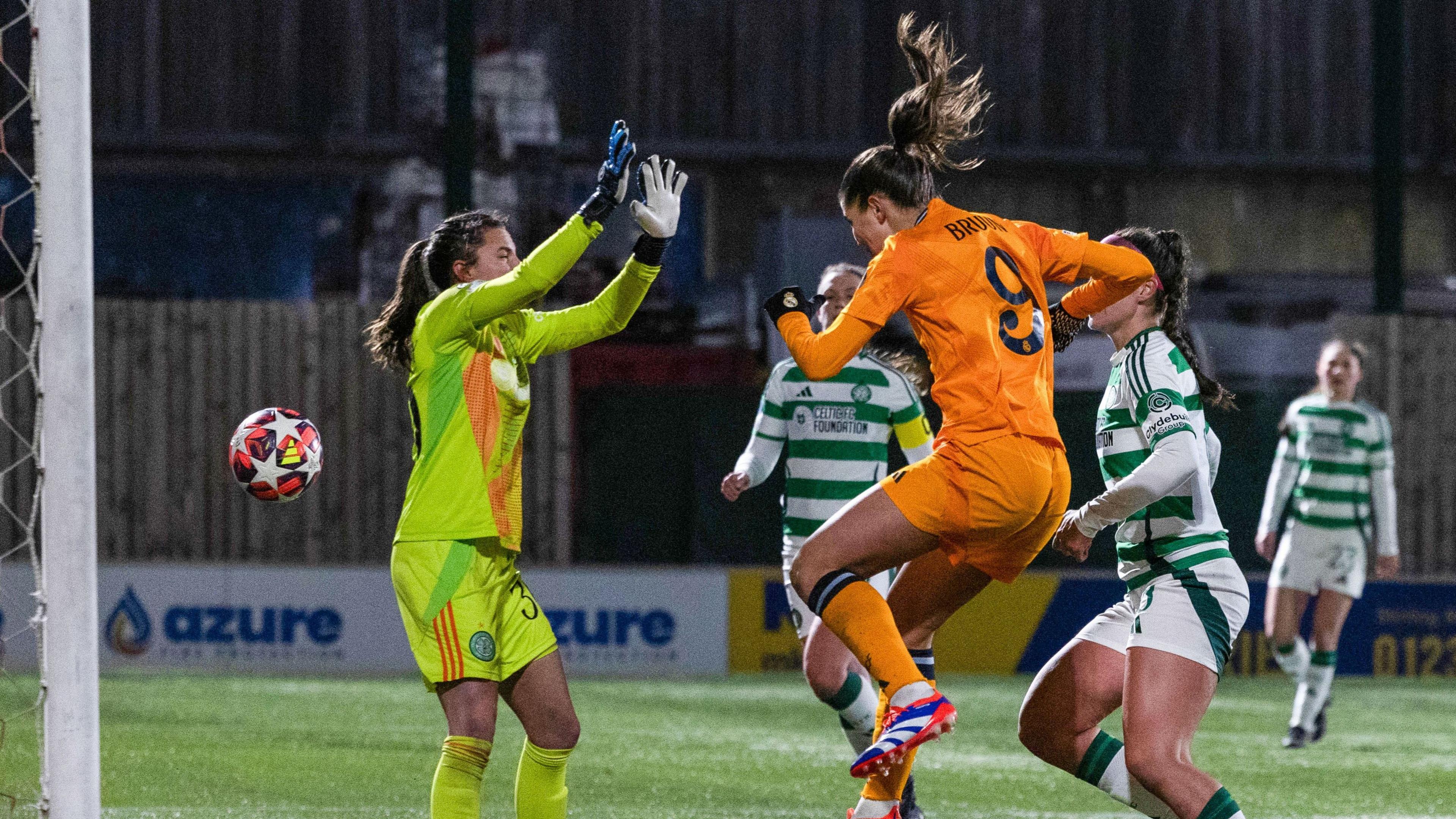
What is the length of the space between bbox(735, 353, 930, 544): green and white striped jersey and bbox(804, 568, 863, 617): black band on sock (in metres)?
1.76

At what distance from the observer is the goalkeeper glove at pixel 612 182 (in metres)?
3.79

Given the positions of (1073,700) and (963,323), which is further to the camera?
(1073,700)

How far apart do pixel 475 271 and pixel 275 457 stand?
29.6 inches

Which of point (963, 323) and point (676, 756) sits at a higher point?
point (963, 323)

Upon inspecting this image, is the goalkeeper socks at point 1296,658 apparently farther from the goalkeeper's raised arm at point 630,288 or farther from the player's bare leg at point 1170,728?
the goalkeeper's raised arm at point 630,288

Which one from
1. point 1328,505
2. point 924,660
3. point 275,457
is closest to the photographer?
point 275,457

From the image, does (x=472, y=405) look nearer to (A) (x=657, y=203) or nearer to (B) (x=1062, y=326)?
(A) (x=657, y=203)

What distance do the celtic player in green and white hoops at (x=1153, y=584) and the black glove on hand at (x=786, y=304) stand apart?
2.35 feet

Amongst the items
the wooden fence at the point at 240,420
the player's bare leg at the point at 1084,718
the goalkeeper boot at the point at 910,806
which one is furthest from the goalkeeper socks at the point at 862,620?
the wooden fence at the point at 240,420

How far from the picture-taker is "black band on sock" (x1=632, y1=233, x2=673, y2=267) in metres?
3.98

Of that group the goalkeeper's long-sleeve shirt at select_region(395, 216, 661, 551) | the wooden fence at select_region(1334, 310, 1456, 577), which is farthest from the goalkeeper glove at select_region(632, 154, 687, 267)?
the wooden fence at select_region(1334, 310, 1456, 577)

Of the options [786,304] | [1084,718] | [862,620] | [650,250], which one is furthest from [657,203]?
[1084,718]

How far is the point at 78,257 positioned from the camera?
353 cm

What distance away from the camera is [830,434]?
5.65 m
